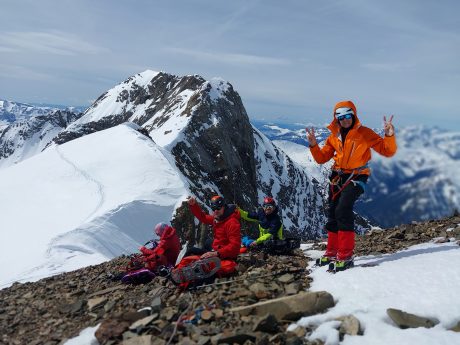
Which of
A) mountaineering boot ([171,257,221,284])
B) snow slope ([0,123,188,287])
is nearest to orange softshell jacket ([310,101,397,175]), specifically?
mountaineering boot ([171,257,221,284])

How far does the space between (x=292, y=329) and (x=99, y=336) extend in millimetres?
3065

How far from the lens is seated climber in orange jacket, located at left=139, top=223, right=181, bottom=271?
1023 centimetres

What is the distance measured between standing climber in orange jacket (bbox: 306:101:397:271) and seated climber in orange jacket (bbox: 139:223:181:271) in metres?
4.01

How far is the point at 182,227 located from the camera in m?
27.8

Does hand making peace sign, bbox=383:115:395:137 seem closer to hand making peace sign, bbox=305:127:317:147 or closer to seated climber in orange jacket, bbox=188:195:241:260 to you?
hand making peace sign, bbox=305:127:317:147

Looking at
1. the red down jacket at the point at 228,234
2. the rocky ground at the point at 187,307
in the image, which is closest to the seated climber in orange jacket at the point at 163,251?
the rocky ground at the point at 187,307

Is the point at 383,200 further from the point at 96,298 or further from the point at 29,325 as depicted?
the point at 29,325

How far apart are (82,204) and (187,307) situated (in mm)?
20194

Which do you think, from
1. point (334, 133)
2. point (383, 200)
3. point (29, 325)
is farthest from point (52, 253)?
point (383, 200)

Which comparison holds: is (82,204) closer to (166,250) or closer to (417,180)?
(166,250)

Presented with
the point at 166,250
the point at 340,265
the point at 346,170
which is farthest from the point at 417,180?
the point at 166,250

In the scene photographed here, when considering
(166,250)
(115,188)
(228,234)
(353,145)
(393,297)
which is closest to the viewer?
(393,297)

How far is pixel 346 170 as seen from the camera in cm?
844

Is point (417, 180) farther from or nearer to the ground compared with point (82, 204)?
farther from the ground
